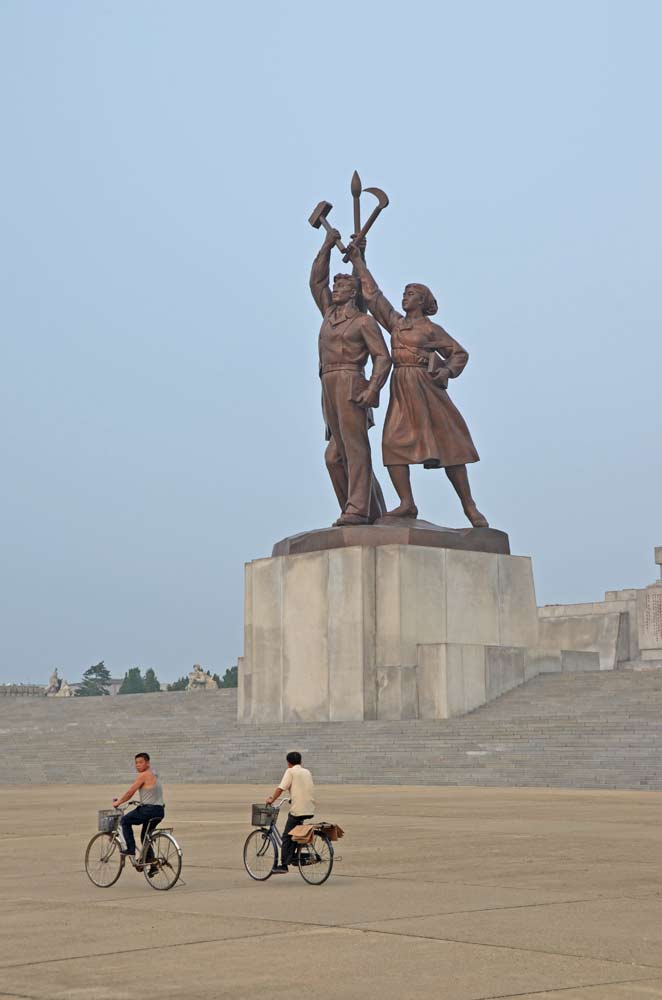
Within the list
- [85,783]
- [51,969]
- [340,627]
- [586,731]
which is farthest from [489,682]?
[51,969]

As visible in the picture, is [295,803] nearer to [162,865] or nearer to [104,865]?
[162,865]

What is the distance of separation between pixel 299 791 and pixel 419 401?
857 inches

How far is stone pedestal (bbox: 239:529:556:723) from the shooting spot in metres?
29.2

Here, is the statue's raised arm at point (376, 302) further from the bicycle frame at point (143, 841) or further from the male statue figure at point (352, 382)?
the bicycle frame at point (143, 841)

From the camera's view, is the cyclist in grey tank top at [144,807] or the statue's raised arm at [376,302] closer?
the cyclist in grey tank top at [144,807]

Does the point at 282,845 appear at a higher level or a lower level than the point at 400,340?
lower

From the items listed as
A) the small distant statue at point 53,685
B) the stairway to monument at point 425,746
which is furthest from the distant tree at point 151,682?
the stairway to monument at point 425,746

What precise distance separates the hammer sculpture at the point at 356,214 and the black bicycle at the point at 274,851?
23.1 m

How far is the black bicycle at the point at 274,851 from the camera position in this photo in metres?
10.0

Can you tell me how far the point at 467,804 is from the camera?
17422 millimetres

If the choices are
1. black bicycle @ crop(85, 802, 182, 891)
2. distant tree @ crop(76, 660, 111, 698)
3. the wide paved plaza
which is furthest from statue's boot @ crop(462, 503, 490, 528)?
distant tree @ crop(76, 660, 111, 698)

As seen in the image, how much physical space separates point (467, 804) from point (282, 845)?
766 cm

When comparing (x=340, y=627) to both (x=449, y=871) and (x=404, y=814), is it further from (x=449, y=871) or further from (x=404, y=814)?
(x=449, y=871)

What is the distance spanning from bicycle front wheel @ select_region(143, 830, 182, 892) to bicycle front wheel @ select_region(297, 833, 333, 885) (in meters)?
0.85
